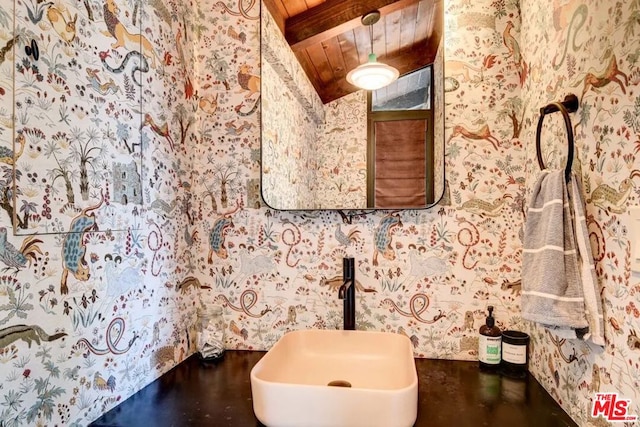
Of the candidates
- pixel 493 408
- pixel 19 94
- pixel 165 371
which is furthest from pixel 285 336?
pixel 19 94

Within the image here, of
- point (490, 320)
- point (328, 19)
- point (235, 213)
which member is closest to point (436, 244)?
point (490, 320)

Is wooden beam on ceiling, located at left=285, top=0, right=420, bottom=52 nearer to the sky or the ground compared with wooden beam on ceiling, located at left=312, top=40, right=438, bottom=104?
nearer to the sky

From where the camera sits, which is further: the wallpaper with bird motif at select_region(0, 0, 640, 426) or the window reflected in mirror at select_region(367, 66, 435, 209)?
the window reflected in mirror at select_region(367, 66, 435, 209)

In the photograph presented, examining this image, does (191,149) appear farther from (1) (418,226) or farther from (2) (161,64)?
(1) (418,226)

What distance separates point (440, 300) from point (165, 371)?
34.1 inches

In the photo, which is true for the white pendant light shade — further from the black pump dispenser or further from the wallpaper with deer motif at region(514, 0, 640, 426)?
the black pump dispenser

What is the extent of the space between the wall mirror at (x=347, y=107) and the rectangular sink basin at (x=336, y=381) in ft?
1.42

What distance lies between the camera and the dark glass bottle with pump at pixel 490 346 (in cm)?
111

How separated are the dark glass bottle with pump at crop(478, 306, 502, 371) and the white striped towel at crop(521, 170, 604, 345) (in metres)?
0.32

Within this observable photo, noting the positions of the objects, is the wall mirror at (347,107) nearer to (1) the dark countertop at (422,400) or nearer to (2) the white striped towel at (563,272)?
(2) the white striped towel at (563,272)

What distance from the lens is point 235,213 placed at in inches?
50.1

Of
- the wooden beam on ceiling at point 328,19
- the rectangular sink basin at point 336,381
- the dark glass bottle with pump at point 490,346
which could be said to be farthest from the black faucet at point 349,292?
the wooden beam on ceiling at point 328,19

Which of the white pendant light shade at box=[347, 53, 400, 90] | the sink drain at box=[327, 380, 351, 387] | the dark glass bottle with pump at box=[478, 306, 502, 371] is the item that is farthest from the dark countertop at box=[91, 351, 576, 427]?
the white pendant light shade at box=[347, 53, 400, 90]

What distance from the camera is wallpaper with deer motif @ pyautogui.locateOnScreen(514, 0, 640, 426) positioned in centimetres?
64
